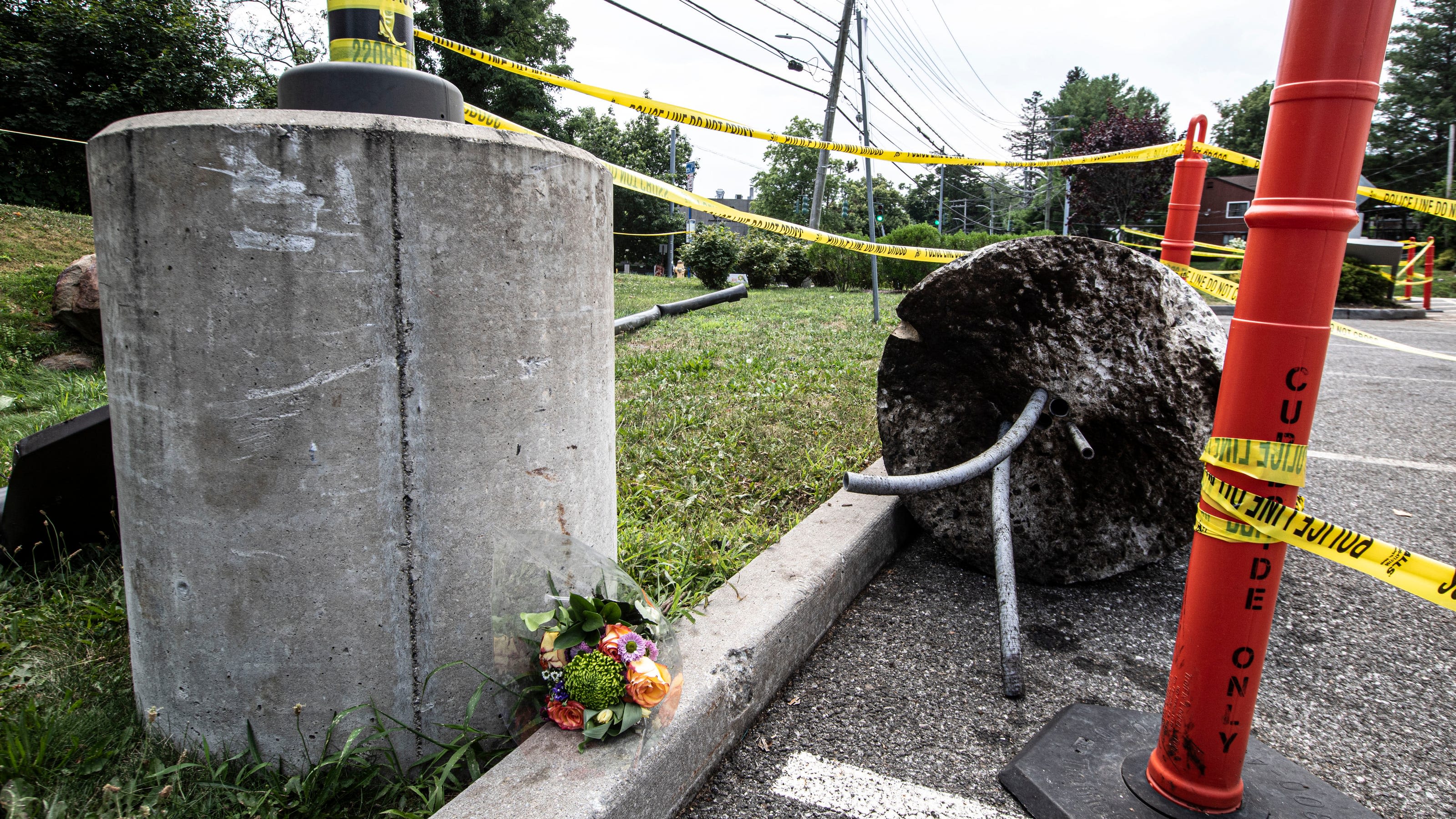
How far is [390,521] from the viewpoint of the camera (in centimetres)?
154

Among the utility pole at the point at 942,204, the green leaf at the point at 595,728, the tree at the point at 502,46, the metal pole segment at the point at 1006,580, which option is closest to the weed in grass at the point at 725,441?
the green leaf at the point at 595,728

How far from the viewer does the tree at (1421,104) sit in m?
45.4

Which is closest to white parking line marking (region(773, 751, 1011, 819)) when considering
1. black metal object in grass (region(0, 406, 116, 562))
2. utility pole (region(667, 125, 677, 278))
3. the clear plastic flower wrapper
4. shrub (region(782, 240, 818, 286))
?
the clear plastic flower wrapper

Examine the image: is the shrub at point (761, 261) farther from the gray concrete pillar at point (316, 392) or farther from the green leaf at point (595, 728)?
the green leaf at point (595, 728)

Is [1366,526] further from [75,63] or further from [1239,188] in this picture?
[1239,188]

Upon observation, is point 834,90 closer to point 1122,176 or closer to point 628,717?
point 1122,176

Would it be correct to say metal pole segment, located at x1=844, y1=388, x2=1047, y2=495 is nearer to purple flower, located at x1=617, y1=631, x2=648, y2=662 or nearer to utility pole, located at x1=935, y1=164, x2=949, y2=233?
purple flower, located at x1=617, y1=631, x2=648, y2=662

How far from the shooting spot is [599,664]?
1.65 metres

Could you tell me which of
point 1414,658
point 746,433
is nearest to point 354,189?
point 746,433

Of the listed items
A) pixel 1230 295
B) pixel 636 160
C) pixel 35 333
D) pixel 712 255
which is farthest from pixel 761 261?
pixel 636 160

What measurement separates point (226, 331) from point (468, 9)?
120ft

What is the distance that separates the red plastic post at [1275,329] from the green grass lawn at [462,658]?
4.34ft

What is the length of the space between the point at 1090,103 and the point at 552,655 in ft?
274

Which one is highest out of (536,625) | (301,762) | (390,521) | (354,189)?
(354,189)
